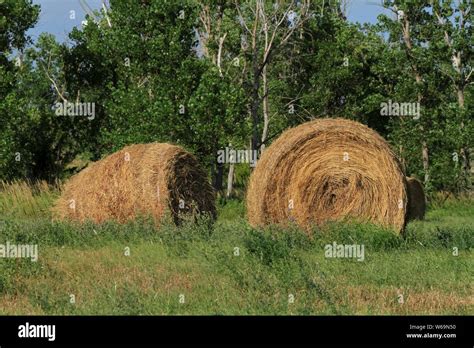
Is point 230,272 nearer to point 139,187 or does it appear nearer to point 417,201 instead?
point 139,187

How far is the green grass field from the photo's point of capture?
1049 cm

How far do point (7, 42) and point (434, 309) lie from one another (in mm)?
24688

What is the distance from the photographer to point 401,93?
35500 millimetres

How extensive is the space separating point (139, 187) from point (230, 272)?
7181 millimetres

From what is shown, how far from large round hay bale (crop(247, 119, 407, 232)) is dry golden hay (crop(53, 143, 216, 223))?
2.08m

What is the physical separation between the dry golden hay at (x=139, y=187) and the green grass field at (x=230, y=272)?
104 centimetres

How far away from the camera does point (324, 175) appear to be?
59.1 feet

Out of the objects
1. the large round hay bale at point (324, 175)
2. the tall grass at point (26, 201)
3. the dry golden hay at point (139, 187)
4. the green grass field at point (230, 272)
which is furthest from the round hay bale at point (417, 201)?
the tall grass at point (26, 201)

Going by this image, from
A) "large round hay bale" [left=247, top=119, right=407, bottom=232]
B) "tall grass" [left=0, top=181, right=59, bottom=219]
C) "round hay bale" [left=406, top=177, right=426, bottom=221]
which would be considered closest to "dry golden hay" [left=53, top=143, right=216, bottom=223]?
"large round hay bale" [left=247, top=119, right=407, bottom=232]

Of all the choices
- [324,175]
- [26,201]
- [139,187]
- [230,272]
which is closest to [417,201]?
[324,175]

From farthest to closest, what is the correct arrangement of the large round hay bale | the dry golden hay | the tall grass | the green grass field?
the tall grass < the dry golden hay < the large round hay bale < the green grass field

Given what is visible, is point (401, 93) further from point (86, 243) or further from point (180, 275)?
point (180, 275)

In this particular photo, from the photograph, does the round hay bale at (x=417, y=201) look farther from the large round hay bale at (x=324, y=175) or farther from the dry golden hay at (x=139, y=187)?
the large round hay bale at (x=324, y=175)

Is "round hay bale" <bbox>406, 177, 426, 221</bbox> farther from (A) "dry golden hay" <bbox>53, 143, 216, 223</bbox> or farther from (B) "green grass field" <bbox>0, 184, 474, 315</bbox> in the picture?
(B) "green grass field" <bbox>0, 184, 474, 315</bbox>
